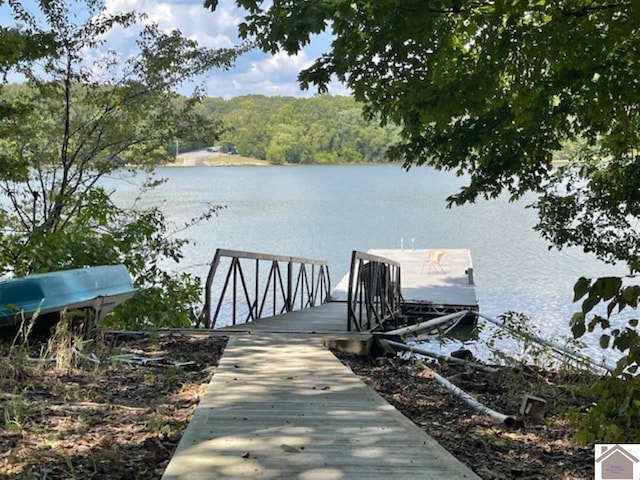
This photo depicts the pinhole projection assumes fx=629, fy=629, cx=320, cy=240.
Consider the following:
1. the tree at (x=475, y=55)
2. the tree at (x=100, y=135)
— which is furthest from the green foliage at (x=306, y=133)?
the tree at (x=475, y=55)

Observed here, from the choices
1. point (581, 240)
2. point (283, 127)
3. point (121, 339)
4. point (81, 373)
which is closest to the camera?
point (81, 373)

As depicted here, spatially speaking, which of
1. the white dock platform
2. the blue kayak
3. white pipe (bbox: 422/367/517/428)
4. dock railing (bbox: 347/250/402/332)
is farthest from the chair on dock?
white pipe (bbox: 422/367/517/428)

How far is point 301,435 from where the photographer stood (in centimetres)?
245

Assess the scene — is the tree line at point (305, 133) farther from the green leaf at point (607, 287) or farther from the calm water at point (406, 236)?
the green leaf at point (607, 287)

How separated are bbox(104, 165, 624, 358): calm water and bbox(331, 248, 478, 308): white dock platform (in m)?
0.60

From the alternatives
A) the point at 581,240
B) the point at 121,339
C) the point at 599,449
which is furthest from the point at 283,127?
the point at 599,449

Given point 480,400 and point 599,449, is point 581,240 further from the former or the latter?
point 599,449

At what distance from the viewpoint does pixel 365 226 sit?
28625 mm

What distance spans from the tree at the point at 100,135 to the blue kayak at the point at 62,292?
75.8 inches

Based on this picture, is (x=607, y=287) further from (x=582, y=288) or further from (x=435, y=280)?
(x=435, y=280)

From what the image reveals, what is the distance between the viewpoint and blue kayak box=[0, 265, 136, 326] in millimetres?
4602

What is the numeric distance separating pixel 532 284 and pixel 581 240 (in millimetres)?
7608

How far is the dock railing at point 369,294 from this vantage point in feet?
22.8

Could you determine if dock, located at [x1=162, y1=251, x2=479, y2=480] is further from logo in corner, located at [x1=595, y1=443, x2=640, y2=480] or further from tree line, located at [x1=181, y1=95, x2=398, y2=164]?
tree line, located at [x1=181, y1=95, x2=398, y2=164]
